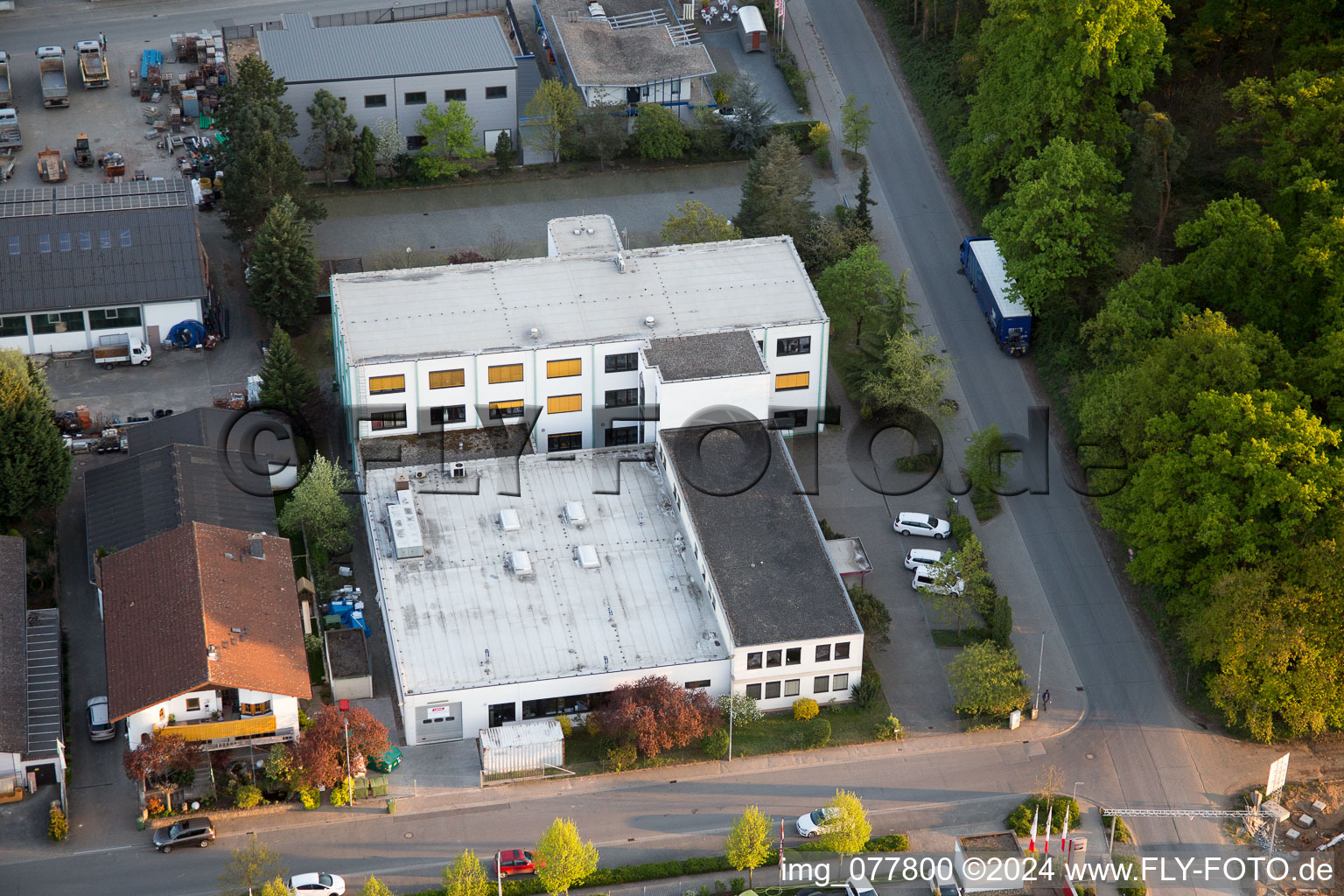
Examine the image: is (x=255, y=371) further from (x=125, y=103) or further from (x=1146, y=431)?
(x=1146, y=431)

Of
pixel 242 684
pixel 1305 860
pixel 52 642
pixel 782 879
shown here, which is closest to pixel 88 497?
pixel 52 642

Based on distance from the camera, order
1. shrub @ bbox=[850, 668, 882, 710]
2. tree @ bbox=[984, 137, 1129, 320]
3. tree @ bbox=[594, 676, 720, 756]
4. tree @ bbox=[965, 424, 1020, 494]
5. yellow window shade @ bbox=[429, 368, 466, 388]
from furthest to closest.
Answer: tree @ bbox=[984, 137, 1129, 320] < tree @ bbox=[965, 424, 1020, 494] < yellow window shade @ bbox=[429, 368, 466, 388] < shrub @ bbox=[850, 668, 882, 710] < tree @ bbox=[594, 676, 720, 756]

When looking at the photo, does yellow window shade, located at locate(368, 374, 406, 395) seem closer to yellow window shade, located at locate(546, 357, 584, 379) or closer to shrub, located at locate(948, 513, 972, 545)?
yellow window shade, located at locate(546, 357, 584, 379)

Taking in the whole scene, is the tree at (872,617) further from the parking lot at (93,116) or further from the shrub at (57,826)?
the parking lot at (93,116)

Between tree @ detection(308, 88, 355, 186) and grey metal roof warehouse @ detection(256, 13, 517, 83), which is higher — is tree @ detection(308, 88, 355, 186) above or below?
below

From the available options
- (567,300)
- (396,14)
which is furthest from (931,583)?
(396,14)

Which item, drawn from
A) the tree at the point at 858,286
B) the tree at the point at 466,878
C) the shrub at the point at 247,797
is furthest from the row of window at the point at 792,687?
the tree at the point at 858,286

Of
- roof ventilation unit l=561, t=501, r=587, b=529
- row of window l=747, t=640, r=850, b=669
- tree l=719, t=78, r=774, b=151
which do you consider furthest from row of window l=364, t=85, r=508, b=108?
row of window l=747, t=640, r=850, b=669

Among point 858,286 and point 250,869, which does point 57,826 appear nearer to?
point 250,869
